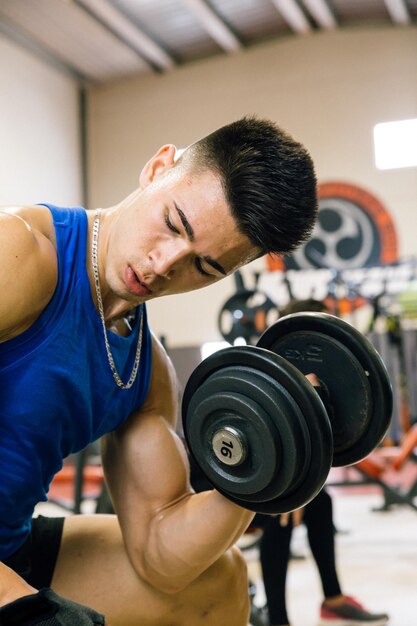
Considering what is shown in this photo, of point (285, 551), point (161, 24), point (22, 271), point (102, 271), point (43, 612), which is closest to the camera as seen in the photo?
point (43, 612)

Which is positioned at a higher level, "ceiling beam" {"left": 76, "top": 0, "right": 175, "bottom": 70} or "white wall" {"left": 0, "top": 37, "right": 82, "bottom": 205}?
"ceiling beam" {"left": 76, "top": 0, "right": 175, "bottom": 70}

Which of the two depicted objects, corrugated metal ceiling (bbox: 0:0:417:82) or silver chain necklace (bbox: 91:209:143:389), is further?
corrugated metal ceiling (bbox: 0:0:417:82)

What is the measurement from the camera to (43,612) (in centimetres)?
100

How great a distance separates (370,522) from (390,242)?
139 inches

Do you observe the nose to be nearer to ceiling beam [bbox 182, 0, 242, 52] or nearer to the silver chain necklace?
the silver chain necklace

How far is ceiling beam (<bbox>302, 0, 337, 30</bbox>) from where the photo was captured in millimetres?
7125

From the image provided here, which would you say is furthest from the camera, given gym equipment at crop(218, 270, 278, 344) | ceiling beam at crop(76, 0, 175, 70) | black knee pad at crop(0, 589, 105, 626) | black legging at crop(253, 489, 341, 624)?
ceiling beam at crop(76, 0, 175, 70)

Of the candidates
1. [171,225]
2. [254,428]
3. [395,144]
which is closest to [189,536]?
[254,428]

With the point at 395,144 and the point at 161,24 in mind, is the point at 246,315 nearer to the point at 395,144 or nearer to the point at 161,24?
the point at 395,144

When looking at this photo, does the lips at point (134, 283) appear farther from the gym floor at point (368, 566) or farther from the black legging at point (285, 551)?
the gym floor at point (368, 566)

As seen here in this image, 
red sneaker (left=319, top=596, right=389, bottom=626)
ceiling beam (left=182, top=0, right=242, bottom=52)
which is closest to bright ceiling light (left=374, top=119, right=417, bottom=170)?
ceiling beam (left=182, top=0, right=242, bottom=52)

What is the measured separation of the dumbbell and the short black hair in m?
0.21

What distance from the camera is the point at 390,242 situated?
23.9ft

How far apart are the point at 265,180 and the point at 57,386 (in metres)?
0.49
